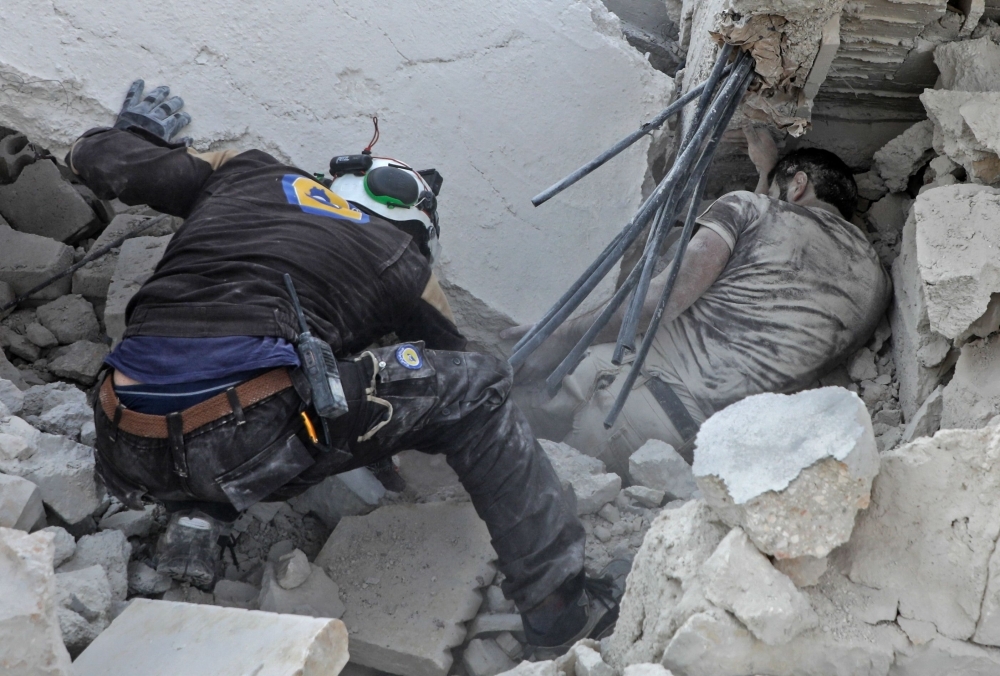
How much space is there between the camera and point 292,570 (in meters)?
2.53

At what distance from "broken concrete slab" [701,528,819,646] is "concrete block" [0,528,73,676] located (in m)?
1.22

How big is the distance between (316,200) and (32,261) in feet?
5.61

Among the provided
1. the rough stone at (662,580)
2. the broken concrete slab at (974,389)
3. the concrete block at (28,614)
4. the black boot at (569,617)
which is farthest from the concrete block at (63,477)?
the broken concrete slab at (974,389)

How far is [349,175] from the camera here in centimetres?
286

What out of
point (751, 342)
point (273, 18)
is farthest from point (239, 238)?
point (751, 342)

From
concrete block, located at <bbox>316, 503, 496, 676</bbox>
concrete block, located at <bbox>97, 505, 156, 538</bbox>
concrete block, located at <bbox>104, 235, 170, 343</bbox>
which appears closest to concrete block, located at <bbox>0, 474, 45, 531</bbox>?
concrete block, located at <bbox>97, 505, 156, 538</bbox>

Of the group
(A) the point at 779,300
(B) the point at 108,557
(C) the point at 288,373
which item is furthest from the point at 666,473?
(B) the point at 108,557

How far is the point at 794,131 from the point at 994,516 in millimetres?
1708

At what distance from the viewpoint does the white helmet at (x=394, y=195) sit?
2755 millimetres

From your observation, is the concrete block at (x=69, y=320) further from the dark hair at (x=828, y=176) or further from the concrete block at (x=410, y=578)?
the dark hair at (x=828, y=176)

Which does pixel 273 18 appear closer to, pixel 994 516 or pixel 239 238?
pixel 239 238

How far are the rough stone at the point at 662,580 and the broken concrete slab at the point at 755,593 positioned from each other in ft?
0.23

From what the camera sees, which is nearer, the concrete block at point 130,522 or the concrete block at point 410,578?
the concrete block at point 410,578

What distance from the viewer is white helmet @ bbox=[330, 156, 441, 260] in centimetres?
275
